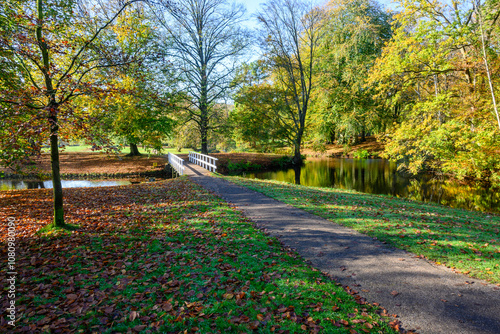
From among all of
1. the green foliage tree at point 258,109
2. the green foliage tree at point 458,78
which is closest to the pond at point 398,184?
the green foliage tree at point 458,78

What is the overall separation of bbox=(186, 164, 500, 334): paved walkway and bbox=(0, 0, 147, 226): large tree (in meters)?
5.19

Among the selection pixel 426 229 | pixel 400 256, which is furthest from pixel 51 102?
pixel 426 229

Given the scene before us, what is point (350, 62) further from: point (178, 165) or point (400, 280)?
point (400, 280)

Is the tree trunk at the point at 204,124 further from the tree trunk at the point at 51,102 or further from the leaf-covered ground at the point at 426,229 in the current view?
the tree trunk at the point at 51,102

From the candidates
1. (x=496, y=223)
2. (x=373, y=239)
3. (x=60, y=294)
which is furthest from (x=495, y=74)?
(x=60, y=294)

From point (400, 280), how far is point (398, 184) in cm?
1533

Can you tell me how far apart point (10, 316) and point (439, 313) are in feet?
18.7

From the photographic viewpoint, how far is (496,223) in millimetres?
7984

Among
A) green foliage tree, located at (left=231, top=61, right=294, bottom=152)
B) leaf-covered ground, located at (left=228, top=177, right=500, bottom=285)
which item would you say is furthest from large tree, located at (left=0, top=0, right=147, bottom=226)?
green foliage tree, located at (left=231, top=61, right=294, bottom=152)

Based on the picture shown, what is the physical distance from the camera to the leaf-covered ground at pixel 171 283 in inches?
133

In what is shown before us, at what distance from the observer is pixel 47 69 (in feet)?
19.4

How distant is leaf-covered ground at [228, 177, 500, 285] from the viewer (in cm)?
497

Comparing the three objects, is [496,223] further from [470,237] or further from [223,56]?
[223,56]

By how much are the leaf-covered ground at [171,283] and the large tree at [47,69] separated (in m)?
1.69
